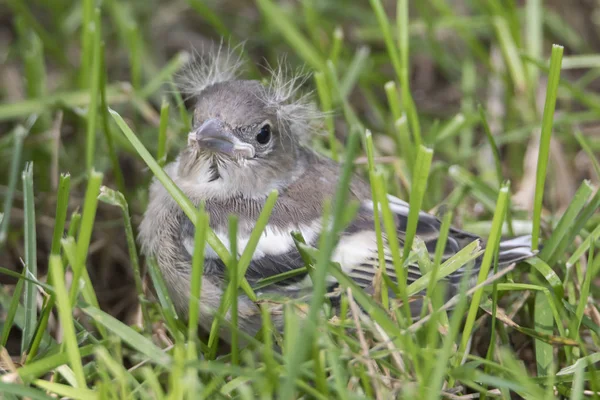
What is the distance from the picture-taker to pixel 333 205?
2.15 m

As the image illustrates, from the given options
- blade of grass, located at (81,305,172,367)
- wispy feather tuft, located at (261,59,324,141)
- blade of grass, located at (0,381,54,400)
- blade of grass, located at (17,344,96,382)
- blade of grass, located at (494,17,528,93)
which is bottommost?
blade of grass, located at (0,381,54,400)

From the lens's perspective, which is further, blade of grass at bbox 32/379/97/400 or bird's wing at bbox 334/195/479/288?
bird's wing at bbox 334/195/479/288

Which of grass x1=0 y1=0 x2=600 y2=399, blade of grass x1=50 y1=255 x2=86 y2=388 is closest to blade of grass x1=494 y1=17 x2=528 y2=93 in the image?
grass x1=0 y1=0 x2=600 y2=399

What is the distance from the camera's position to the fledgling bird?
2.00 metres

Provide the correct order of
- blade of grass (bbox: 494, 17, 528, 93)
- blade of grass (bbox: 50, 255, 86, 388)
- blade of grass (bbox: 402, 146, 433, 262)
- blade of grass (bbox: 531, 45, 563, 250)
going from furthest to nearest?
blade of grass (bbox: 494, 17, 528, 93) → blade of grass (bbox: 531, 45, 563, 250) → blade of grass (bbox: 402, 146, 433, 262) → blade of grass (bbox: 50, 255, 86, 388)

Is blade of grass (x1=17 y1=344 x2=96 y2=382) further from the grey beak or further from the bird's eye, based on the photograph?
the bird's eye

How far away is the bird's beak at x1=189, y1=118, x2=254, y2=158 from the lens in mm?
1983

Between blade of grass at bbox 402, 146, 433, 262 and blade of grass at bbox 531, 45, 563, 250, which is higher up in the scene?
blade of grass at bbox 531, 45, 563, 250

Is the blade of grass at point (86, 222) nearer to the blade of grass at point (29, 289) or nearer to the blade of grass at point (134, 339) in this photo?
the blade of grass at point (134, 339)

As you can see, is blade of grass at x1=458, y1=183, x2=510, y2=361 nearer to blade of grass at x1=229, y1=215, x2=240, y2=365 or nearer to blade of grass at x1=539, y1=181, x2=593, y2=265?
blade of grass at x1=539, y1=181, x2=593, y2=265

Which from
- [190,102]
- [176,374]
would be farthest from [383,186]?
[190,102]

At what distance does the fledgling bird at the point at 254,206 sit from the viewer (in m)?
2.00

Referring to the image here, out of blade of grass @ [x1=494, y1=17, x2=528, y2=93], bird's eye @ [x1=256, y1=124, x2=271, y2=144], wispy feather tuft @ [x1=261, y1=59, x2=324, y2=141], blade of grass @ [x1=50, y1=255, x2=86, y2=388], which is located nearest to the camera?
blade of grass @ [x1=50, y1=255, x2=86, y2=388]

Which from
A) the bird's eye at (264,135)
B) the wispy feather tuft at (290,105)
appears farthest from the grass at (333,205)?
the bird's eye at (264,135)
